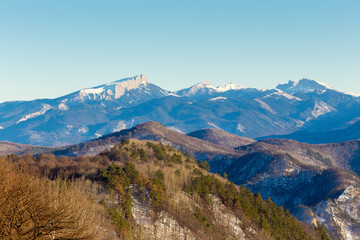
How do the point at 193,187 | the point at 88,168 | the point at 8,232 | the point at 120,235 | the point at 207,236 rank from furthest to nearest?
the point at 193,187, the point at 88,168, the point at 207,236, the point at 120,235, the point at 8,232

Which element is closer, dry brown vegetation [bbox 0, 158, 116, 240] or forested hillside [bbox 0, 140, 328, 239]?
dry brown vegetation [bbox 0, 158, 116, 240]

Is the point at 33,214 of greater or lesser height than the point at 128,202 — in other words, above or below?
above

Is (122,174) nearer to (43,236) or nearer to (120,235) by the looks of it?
(120,235)

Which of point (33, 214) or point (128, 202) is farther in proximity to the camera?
point (128, 202)

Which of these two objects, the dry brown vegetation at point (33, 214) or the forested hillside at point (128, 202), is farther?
the forested hillside at point (128, 202)

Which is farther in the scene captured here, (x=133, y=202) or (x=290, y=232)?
(x=290, y=232)

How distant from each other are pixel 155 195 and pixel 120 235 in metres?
20.9

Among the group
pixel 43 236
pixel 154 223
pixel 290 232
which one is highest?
pixel 43 236

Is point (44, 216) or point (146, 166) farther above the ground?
point (44, 216)

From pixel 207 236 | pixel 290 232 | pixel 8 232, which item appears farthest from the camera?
pixel 290 232

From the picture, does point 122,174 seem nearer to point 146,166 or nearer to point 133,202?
point 133,202

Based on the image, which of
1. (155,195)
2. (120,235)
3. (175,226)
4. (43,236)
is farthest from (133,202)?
(43,236)

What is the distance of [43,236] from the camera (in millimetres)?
30703

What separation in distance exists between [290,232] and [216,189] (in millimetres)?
40095
